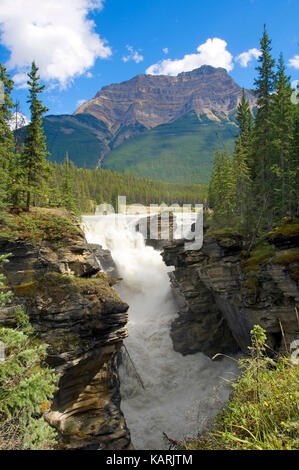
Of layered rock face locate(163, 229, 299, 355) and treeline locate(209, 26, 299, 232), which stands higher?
treeline locate(209, 26, 299, 232)

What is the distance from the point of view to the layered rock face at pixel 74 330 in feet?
48.1

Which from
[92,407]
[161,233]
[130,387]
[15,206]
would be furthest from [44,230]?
[161,233]

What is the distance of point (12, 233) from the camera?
17.0m

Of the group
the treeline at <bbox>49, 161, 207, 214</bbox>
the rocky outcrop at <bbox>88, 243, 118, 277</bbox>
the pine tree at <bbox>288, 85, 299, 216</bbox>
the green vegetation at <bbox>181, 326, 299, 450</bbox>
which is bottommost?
the rocky outcrop at <bbox>88, 243, 118, 277</bbox>

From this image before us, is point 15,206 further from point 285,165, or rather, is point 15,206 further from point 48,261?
point 285,165

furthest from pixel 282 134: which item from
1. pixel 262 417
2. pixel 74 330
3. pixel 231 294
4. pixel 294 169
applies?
pixel 262 417

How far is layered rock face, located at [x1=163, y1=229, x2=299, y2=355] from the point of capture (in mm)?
18083

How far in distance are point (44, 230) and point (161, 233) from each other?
37435 mm

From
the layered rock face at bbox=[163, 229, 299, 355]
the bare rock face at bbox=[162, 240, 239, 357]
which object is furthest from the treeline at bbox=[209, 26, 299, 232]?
the bare rock face at bbox=[162, 240, 239, 357]

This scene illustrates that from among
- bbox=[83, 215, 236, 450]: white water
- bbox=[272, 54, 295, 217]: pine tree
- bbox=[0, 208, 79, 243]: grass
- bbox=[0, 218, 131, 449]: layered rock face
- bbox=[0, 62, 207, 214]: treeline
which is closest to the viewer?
bbox=[0, 218, 131, 449]: layered rock face

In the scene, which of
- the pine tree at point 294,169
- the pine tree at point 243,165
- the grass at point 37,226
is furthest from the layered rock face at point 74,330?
the pine tree at point 294,169

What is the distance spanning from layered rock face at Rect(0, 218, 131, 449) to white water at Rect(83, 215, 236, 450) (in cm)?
399

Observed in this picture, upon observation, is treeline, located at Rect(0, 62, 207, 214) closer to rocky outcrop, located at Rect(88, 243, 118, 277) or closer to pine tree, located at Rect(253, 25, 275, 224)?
rocky outcrop, located at Rect(88, 243, 118, 277)

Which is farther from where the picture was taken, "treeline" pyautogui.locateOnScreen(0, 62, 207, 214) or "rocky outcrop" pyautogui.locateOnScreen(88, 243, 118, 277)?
"rocky outcrop" pyautogui.locateOnScreen(88, 243, 118, 277)
